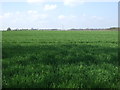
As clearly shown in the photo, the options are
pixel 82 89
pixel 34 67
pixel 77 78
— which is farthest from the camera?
pixel 34 67

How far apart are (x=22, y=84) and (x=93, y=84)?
213cm

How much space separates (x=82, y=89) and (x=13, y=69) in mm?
3198

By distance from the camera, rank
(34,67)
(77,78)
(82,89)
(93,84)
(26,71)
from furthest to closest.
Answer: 1. (34,67)
2. (26,71)
3. (77,78)
4. (93,84)
5. (82,89)

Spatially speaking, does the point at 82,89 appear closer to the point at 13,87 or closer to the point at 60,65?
the point at 13,87

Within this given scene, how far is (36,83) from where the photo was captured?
22.9ft

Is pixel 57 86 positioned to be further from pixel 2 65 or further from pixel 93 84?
pixel 2 65

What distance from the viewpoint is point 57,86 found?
266 inches

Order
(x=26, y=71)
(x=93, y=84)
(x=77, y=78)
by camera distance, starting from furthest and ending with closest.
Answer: (x=26, y=71)
(x=77, y=78)
(x=93, y=84)

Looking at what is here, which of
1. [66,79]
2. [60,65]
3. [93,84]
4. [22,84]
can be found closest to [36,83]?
[22,84]

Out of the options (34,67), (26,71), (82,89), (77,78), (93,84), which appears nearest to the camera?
(82,89)

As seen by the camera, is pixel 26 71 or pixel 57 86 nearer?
pixel 57 86

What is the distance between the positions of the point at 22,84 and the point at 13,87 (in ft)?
0.96

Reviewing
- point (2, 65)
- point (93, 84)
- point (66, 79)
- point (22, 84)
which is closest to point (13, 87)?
point (22, 84)

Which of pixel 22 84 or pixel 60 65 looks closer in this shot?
pixel 22 84
